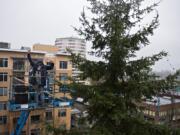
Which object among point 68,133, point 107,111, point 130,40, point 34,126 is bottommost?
point 34,126

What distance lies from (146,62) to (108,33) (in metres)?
1.62

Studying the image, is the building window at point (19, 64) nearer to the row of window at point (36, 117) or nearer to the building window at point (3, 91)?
the building window at point (3, 91)

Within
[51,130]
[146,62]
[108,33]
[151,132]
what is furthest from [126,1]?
[51,130]

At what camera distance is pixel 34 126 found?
2623 centimetres

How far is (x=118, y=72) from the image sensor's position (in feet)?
24.9

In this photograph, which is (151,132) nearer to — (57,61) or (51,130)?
(51,130)

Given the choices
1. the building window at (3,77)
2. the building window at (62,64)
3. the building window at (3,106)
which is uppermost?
the building window at (62,64)

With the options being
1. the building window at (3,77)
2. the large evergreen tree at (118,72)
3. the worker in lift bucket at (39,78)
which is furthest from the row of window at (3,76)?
the large evergreen tree at (118,72)

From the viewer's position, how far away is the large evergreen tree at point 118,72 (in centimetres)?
707

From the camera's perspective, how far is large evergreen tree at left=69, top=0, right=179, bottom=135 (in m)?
7.07

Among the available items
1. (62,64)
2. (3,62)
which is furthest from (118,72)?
(62,64)

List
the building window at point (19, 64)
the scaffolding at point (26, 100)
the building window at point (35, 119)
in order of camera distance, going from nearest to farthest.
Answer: the scaffolding at point (26, 100) < the building window at point (19, 64) < the building window at point (35, 119)

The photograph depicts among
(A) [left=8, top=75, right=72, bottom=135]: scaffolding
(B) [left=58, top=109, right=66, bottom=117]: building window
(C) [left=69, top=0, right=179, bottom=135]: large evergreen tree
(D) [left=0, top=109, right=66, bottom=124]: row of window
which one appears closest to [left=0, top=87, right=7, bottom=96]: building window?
(D) [left=0, top=109, right=66, bottom=124]: row of window

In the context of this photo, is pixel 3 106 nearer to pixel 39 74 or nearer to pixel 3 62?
pixel 3 62
